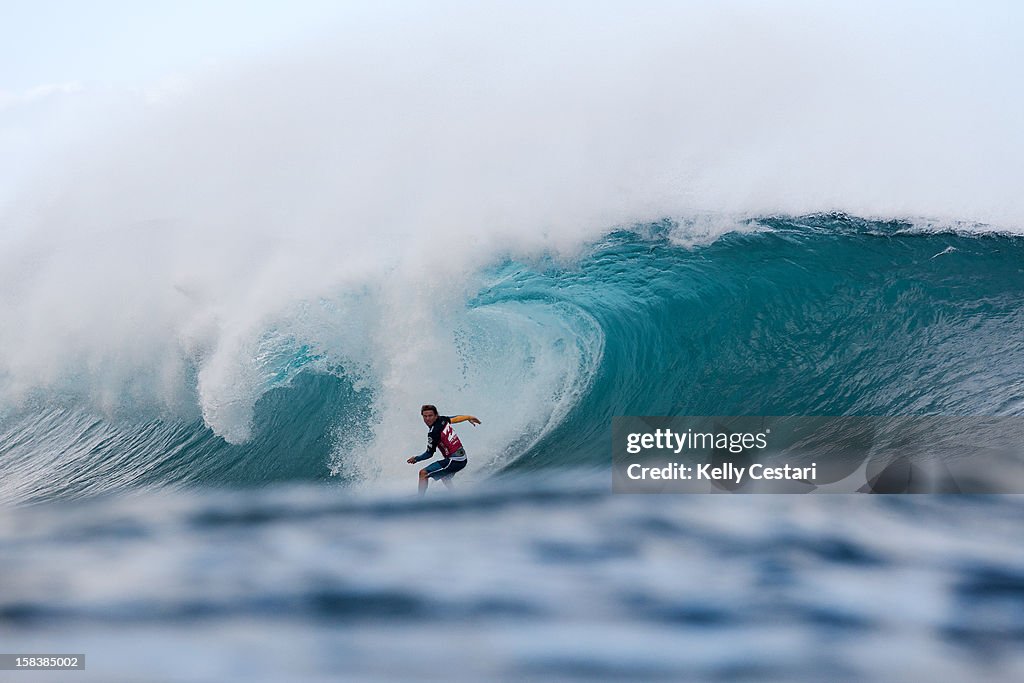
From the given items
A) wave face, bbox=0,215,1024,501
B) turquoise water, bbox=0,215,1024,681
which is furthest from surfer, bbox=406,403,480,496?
wave face, bbox=0,215,1024,501

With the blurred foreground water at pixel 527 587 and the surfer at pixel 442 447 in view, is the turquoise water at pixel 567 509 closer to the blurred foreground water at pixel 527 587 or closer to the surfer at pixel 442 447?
the blurred foreground water at pixel 527 587

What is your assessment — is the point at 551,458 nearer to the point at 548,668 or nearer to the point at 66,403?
the point at 548,668

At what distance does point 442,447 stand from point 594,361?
210cm

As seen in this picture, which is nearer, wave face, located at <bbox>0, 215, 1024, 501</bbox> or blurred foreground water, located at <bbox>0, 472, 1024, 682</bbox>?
blurred foreground water, located at <bbox>0, 472, 1024, 682</bbox>

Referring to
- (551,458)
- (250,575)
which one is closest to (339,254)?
(551,458)

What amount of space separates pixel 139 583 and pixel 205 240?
4486 mm

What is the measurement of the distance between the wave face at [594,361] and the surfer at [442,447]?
1.25 ft

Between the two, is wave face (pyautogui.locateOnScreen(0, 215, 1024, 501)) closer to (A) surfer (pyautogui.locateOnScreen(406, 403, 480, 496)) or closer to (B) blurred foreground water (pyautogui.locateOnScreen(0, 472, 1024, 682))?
(A) surfer (pyautogui.locateOnScreen(406, 403, 480, 496))

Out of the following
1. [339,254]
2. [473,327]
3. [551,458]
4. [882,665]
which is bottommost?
[882,665]

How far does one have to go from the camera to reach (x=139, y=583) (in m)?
4.76

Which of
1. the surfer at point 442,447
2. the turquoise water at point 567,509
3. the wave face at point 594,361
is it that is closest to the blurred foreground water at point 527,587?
the turquoise water at point 567,509

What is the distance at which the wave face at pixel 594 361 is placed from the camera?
6.36 m

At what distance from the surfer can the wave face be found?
1.25 ft

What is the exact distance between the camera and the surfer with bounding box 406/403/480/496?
5.54 meters
